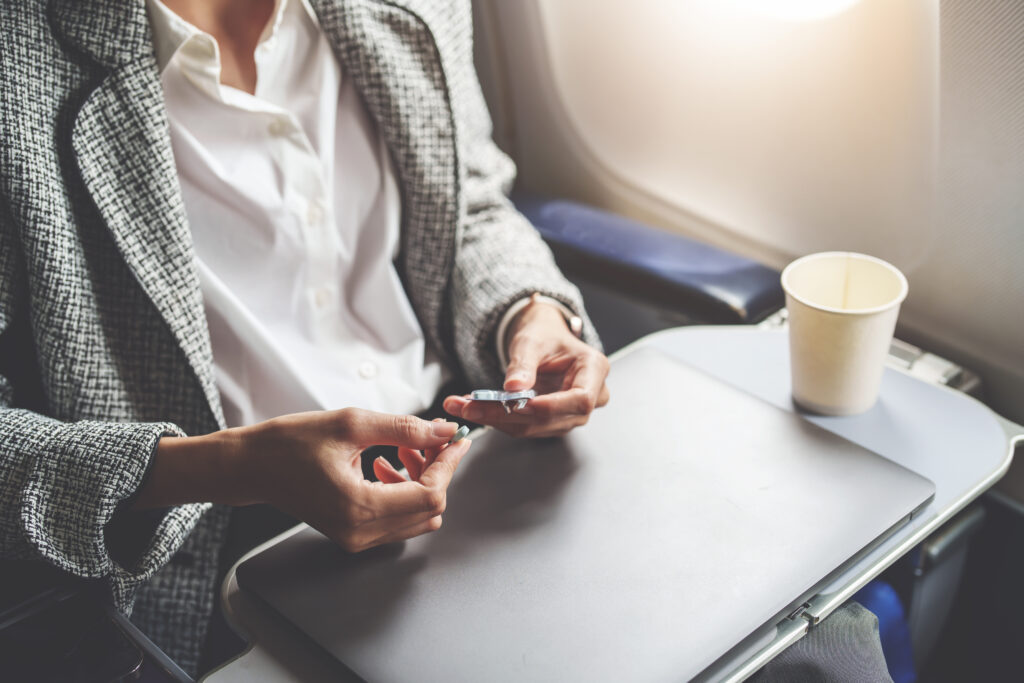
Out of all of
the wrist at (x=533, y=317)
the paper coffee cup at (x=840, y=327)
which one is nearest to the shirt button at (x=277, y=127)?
the wrist at (x=533, y=317)

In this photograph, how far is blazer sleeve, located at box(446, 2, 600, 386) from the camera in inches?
41.1

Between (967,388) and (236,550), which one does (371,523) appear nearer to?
(236,550)

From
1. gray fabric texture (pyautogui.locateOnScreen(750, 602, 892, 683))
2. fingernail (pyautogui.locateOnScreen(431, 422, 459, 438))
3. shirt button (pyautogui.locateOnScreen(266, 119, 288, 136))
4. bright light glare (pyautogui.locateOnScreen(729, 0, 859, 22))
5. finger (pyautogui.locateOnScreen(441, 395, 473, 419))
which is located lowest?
gray fabric texture (pyautogui.locateOnScreen(750, 602, 892, 683))

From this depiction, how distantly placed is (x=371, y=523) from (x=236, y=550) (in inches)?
14.0

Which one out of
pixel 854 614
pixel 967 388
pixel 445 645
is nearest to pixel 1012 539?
pixel 967 388

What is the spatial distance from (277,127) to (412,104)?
16cm

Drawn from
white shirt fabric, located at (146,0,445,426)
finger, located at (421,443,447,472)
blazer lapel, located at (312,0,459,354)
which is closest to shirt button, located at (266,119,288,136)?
white shirt fabric, located at (146,0,445,426)

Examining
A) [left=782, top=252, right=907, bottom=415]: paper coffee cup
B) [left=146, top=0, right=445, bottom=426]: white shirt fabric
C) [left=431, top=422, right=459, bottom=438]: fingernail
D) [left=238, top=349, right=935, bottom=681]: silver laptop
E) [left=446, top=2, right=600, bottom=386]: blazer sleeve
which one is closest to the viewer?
[left=238, top=349, right=935, bottom=681]: silver laptop

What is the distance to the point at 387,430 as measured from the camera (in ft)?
2.31

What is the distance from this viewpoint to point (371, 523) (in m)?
0.68

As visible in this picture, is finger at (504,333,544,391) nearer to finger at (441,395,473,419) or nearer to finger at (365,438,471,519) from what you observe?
finger at (441,395,473,419)

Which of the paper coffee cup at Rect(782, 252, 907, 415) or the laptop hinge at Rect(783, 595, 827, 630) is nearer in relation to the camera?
the laptop hinge at Rect(783, 595, 827, 630)

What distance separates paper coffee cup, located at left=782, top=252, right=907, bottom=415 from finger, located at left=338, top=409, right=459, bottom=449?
0.36 metres

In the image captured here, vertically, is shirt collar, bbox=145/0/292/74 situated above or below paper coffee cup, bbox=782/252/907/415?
above
